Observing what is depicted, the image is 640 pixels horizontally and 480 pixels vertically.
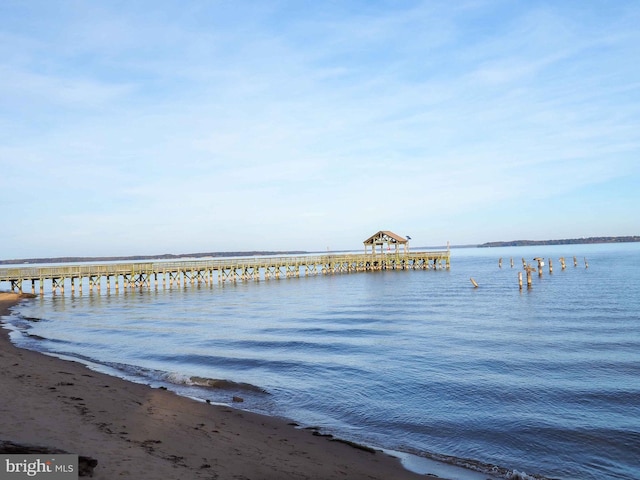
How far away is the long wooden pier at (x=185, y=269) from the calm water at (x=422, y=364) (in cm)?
1476

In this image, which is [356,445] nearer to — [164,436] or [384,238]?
[164,436]

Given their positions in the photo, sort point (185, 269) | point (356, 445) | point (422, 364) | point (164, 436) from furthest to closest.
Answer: point (185, 269) → point (422, 364) → point (356, 445) → point (164, 436)

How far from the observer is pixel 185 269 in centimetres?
5953

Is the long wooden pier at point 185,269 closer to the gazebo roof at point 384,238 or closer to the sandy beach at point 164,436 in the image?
the gazebo roof at point 384,238

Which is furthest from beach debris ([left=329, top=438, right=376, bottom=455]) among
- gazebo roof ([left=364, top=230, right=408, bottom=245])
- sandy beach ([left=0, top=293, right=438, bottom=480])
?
gazebo roof ([left=364, top=230, right=408, bottom=245])

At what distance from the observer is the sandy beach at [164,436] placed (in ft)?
23.6

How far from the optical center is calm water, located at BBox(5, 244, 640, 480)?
34.7ft

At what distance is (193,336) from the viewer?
24.6 metres

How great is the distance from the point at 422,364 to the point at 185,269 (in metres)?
46.5

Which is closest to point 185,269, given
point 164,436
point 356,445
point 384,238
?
point 384,238

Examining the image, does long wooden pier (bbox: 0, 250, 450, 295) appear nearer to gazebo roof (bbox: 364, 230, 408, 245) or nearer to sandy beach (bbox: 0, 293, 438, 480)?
gazebo roof (bbox: 364, 230, 408, 245)

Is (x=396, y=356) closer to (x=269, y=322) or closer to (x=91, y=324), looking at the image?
(x=269, y=322)

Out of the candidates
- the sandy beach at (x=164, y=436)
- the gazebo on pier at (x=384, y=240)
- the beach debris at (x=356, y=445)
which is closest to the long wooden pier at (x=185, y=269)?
the gazebo on pier at (x=384, y=240)

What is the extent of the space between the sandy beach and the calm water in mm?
1391
